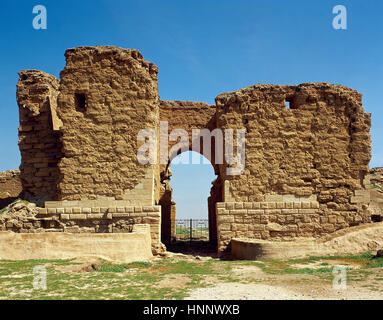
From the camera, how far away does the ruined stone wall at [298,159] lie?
10336 mm

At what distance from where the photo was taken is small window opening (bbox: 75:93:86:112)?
1084cm

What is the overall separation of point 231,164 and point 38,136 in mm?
6855

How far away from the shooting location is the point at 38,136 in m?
11.7

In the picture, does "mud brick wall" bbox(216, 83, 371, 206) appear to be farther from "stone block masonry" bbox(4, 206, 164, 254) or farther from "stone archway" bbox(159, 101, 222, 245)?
"stone archway" bbox(159, 101, 222, 245)

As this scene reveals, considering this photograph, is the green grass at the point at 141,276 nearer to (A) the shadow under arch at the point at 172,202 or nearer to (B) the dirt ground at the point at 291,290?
(B) the dirt ground at the point at 291,290

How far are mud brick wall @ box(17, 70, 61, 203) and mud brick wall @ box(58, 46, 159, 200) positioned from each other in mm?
1180

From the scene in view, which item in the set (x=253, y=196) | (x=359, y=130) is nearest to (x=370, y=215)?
(x=359, y=130)

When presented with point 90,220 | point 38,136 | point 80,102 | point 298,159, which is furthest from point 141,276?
point 38,136

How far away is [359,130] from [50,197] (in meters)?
10.4

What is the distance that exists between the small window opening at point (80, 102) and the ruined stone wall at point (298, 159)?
14.6ft

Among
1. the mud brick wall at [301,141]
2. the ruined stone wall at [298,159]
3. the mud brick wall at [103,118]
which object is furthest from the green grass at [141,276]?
the mud brick wall at [103,118]

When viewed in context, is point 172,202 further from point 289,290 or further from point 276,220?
point 289,290

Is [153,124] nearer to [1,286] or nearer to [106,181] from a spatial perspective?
[106,181]

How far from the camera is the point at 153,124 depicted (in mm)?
10688
